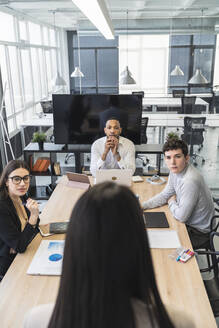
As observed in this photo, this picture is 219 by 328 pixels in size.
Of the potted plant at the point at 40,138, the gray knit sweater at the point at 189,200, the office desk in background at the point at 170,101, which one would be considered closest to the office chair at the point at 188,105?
the office desk in background at the point at 170,101

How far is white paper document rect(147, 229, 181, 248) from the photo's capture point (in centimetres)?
219

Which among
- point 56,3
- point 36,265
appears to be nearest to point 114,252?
point 36,265

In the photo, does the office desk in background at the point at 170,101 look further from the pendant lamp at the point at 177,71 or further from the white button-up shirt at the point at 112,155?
the white button-up shirt at the point at 112,155

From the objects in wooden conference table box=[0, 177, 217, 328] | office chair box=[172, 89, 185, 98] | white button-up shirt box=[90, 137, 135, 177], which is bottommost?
wooden conference table box=[0, 177, 217, 328]

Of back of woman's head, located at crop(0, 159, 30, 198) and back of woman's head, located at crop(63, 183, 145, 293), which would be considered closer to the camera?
back of woman's head, located at crop(63, 183, 145, 293)

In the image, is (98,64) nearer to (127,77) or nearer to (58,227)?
(127,77)

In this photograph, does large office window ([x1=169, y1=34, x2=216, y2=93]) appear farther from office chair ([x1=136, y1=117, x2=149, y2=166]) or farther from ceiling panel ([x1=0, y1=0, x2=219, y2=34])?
office chair ([x1=136, y1=117, x2=149, y2=166])

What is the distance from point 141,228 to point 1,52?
6658 millimetres

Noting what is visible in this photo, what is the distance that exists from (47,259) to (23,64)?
6.81m

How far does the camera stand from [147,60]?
5.38m

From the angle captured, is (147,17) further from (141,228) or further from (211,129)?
(141,228)

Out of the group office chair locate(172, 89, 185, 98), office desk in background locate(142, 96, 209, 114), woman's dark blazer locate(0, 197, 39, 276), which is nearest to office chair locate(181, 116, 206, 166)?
office desk in background locate(142, 96, 209, 114)

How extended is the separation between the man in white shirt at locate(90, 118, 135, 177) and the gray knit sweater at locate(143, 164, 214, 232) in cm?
95

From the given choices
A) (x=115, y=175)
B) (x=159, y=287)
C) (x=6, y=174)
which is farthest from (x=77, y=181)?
(x=159, y=287)
